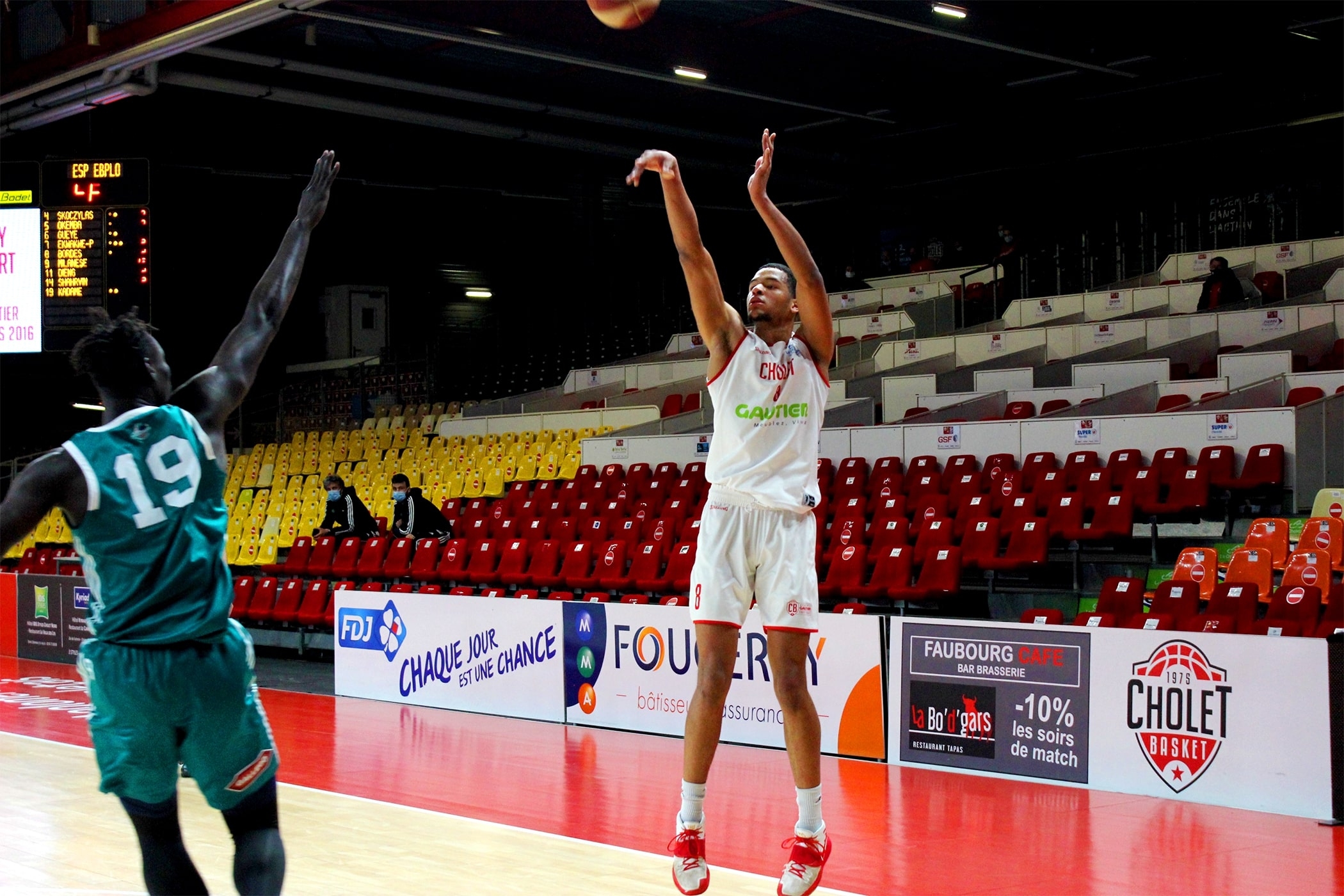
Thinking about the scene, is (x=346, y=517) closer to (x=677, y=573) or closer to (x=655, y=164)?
(x=677, y=573)

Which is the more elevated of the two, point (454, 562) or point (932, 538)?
point (932, 538)

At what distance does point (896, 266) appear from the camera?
26.3m

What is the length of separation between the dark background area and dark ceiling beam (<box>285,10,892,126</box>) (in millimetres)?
84

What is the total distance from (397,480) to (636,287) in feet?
39.7

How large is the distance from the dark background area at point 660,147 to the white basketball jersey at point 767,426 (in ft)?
46.5

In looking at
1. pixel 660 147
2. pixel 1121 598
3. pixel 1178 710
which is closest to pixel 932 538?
pixel 1121 598

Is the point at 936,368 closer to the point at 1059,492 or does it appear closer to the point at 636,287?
the point at 1059,492

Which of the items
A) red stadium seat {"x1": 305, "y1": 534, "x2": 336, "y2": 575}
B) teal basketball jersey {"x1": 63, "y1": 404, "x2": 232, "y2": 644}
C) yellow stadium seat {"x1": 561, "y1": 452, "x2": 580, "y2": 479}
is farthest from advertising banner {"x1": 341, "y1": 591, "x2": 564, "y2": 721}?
teal basketball jersey {"x1": 63, "y1": 404, "x2": 232, "y2": 644}

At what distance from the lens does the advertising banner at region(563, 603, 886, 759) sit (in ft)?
28.2

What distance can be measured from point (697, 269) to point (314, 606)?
430 inches

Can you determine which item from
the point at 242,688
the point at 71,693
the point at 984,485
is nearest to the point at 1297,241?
the point at 984,485

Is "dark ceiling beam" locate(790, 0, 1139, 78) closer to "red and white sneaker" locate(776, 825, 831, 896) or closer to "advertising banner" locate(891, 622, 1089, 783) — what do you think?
"advertising banner" locate(891, 622, 1089, 783)

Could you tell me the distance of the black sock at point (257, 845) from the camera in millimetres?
3158

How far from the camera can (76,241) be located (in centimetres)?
1294
